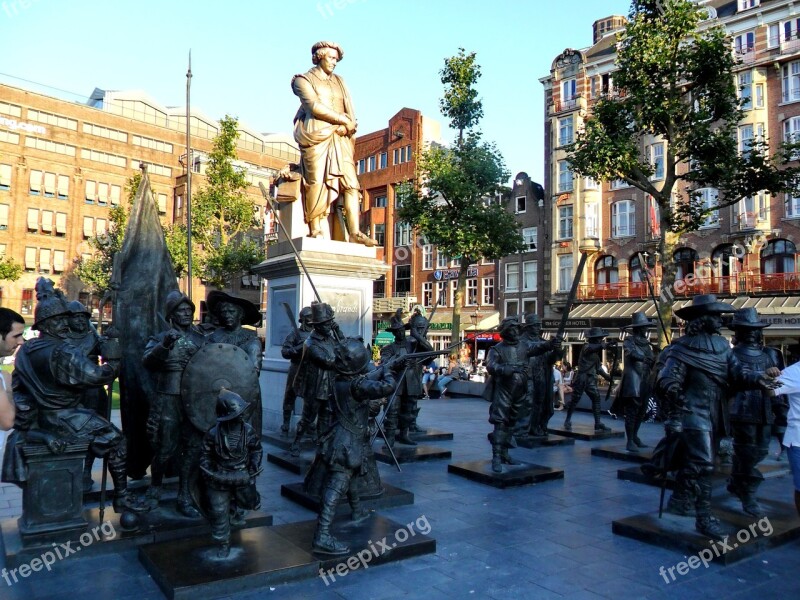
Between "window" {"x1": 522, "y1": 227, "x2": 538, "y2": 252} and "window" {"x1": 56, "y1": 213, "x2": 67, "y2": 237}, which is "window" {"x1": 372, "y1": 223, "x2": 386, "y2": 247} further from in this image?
"window" {"x1": 56, "y1": 213, "x2": 67, "y2": 237}

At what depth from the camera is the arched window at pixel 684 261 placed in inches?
1329

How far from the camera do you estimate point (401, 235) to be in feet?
162

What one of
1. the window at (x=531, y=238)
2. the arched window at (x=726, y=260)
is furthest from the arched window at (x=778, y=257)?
the window at (x=531, y=238)

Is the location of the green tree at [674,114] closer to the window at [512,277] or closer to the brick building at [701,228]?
the brick building at [701,228]

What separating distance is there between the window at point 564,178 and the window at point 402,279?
1404cm

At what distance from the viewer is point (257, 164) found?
6481 centimetres

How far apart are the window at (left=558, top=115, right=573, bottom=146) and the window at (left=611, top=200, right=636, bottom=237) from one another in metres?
5.28

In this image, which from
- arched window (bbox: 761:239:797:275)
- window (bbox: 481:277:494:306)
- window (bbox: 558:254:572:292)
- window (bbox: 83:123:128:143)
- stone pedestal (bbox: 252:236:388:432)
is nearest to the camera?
stone pedestal (bbox: 252:236:388:432)

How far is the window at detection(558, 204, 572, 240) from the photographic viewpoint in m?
38.4

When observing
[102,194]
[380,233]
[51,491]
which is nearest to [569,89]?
[380,233]

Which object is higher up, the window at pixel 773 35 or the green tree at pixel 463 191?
the window at pixel 773 35

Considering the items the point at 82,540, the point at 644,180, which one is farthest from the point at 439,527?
the point at 644,180

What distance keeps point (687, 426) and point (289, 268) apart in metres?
6.88

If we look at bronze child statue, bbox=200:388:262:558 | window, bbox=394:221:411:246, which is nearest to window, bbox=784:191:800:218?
window, bbox=394:221:411:246
